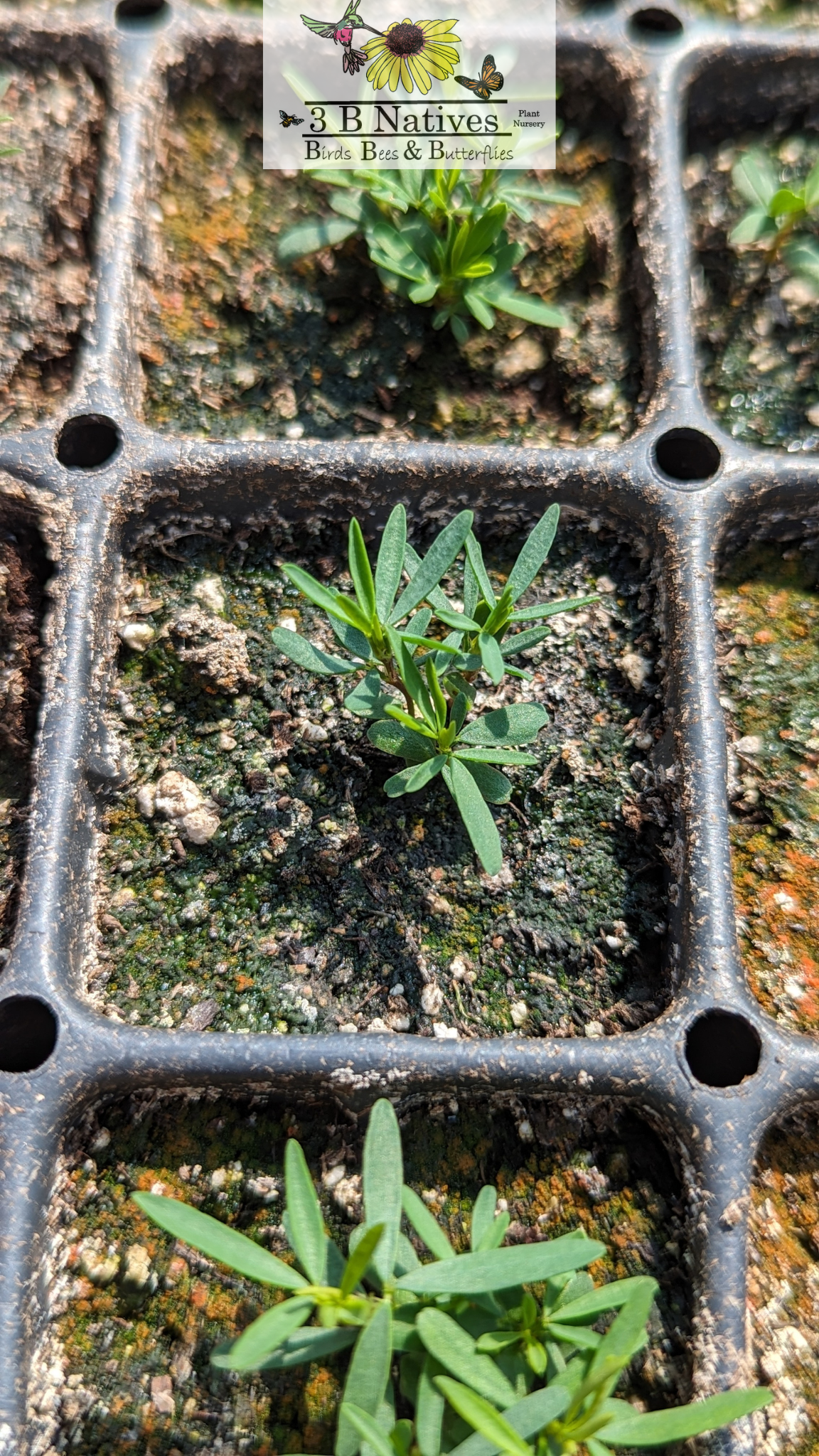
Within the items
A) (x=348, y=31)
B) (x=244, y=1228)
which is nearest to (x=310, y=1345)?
(x=244, y=1228)

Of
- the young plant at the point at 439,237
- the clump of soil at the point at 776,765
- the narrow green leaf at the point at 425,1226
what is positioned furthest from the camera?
the young plant at the point at 439,237

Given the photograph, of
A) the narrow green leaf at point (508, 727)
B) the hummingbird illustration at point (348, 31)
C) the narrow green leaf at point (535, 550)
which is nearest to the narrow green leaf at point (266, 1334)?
the narrow green leaf at point (508, 727)

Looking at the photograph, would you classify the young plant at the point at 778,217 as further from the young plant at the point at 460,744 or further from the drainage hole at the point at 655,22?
the young plant at the point at 460,744

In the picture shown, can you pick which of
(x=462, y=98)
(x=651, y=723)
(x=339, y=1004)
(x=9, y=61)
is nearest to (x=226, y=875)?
(x=339, y=1004)

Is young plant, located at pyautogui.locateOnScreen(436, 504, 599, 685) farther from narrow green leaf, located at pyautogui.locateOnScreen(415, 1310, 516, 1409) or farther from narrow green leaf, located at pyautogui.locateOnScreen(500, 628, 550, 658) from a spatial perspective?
narrow green leaf, located at pyautogui.locateOnScreen(415, 1310, 516, 1409)

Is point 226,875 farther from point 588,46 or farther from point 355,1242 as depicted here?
point 588,46

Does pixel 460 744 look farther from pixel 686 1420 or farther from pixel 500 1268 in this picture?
pixel 686 1420

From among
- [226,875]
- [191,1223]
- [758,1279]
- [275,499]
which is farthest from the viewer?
[275,499]
